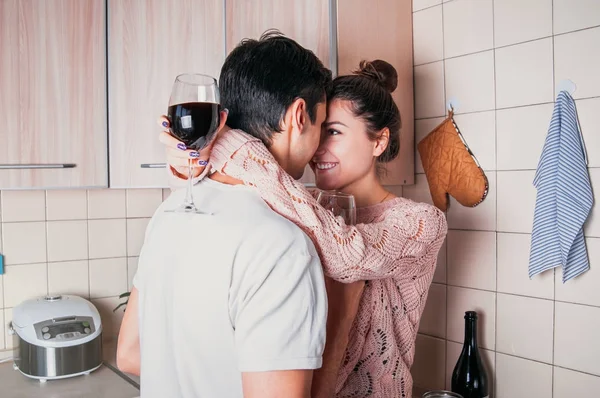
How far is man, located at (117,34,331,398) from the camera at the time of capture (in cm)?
81

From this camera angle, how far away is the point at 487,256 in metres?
1.86

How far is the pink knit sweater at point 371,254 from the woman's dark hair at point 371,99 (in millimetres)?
180

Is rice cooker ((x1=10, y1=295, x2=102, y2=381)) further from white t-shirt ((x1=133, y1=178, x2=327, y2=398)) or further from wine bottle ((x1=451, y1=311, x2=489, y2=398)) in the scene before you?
wine bottle ((x1=451, y1=311, x2=489, y2=398))

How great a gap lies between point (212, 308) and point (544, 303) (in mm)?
1220

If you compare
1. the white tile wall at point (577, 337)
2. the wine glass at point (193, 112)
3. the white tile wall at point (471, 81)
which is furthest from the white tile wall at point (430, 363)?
the wine glass at point (193, 112)

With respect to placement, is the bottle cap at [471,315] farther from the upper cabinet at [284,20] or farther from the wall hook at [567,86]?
the upper cabinet at [284,20]

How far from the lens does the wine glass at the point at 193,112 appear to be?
2.99 ft

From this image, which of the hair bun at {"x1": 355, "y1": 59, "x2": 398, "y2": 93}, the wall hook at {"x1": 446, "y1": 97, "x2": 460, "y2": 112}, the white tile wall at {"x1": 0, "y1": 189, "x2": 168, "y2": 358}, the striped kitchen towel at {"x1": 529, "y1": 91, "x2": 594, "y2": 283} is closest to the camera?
the hair bun at {"x1": 355, "y1": 59, "x2": 398, "y2": 93}

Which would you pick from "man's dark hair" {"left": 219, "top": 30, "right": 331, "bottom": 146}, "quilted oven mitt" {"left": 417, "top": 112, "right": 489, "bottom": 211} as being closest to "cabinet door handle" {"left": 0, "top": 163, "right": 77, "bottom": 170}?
"man's dark hair" {"left": 219, "top": 30, "right": 331, "bottom": 146}

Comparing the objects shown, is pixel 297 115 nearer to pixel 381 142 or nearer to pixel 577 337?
pixel 381 142

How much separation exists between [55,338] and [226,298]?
3.49ft

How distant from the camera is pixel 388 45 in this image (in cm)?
194

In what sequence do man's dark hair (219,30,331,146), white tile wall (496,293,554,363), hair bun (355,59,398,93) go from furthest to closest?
white tile wall (496,293,554,363) < hair bun (355,59,398,93) < man's dark hair (219,30,331,146)

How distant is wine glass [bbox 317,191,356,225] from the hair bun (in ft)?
1.41
